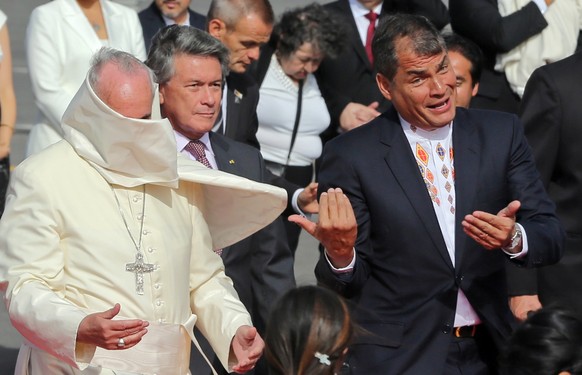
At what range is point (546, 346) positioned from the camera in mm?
3846

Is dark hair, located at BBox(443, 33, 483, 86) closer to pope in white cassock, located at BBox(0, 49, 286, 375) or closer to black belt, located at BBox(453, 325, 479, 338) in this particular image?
black belt, located at BBox(453, 325, 479, 338)

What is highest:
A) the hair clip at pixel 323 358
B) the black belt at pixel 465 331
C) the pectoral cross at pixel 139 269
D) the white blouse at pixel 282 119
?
the hair clip at pixel 323 358

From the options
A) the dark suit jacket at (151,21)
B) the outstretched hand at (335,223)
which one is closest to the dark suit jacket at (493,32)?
the dark suit jacket at (151,21)

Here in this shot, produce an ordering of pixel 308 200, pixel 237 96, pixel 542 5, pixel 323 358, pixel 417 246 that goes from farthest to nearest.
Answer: pixel 542 5 < pixel 237 96 < pixel 308 200 < pixel 417 246 < pixel 323 358

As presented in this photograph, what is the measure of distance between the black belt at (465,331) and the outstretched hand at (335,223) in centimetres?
58

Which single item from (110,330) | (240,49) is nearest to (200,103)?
(240,49)

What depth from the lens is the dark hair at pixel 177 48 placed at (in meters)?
5.40

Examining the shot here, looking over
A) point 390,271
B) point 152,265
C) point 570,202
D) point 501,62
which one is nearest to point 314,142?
point 501,62

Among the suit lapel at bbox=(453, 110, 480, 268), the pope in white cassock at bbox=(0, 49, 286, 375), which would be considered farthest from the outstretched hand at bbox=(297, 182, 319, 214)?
the pope in white cassock at bbox=(0, 49, 286, 375)

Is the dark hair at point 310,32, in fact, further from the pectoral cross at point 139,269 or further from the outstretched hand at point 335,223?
the pectoral cross at point 139,269

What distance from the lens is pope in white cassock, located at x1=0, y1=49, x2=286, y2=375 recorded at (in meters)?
4.22

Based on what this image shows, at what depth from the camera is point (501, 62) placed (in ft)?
24.0

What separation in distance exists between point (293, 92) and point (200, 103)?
225cm

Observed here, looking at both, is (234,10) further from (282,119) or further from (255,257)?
(255,257)
